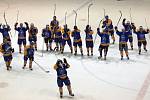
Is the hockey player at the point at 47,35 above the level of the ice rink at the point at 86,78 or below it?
above

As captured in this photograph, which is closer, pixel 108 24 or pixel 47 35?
pixel 47 35

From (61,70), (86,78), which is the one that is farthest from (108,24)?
(61,70)

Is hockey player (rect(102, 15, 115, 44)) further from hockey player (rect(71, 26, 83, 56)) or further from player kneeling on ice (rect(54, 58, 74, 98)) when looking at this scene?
player kneeling on ice (rect(54, 58, 74, 98))

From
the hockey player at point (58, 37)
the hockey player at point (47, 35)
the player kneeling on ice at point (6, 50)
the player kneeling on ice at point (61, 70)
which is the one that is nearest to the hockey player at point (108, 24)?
the hockey player at point (58, 37)

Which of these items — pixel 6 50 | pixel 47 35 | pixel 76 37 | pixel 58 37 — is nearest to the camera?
pixel 6 50

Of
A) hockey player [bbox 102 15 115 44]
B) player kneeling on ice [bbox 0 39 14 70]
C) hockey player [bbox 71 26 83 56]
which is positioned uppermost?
hockey player [bbox 102 15 115 44]

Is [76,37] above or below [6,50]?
above

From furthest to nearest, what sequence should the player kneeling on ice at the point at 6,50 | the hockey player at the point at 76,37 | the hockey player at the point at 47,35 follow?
the hockey player at the point at 47,35, the hockey player at the point at 76,37, the player kneeling on ice at the point at 6,50

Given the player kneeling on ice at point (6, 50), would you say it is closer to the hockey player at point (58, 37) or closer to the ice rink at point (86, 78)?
the ice rink at point (86, 78)

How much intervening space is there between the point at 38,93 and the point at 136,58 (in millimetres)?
4036

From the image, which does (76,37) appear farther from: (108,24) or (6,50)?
(6,50)

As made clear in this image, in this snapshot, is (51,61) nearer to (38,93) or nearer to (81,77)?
(81,77)

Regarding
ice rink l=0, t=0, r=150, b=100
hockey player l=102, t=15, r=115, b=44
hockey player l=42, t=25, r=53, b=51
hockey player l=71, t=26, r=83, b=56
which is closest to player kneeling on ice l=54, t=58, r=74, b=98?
ice rink l=0, t=0, r=150, b=100

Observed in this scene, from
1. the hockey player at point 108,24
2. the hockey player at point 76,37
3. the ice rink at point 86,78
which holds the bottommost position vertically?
the ice rink at point 86,78
